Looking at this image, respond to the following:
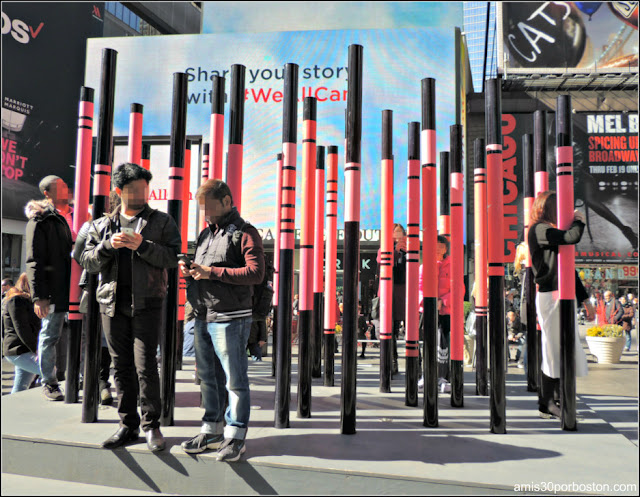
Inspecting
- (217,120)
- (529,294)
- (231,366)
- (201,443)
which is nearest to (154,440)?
(201,443)

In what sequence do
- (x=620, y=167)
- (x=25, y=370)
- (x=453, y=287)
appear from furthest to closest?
(x=620, y=167) < (x=25, y=370) < (x=453, y=287)

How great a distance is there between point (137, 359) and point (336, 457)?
52.4 inches

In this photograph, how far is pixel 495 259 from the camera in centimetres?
394

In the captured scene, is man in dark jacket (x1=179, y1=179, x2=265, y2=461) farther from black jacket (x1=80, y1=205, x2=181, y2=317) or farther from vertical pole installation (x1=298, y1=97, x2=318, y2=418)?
vertical pole installation (x1=298, y1=97, x2=318, y2=418)

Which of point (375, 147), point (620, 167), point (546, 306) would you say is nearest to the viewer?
point (546, 306)

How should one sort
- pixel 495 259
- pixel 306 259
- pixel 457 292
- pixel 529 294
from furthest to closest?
pixel 529 294 → pixel 457 292 → pixel 306 259 → pixel 495 259

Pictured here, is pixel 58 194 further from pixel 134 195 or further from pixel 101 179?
pixel 134 195

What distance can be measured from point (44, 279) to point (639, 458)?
4.46 meters

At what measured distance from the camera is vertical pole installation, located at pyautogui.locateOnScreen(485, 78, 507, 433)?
3.79 metres

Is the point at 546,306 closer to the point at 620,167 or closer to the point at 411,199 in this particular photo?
the point at 411,199

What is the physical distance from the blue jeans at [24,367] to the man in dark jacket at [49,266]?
1.38 feet

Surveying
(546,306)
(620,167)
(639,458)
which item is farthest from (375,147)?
(639,458)

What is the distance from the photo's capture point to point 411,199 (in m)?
5.26

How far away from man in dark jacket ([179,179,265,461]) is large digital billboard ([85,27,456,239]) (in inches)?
528
